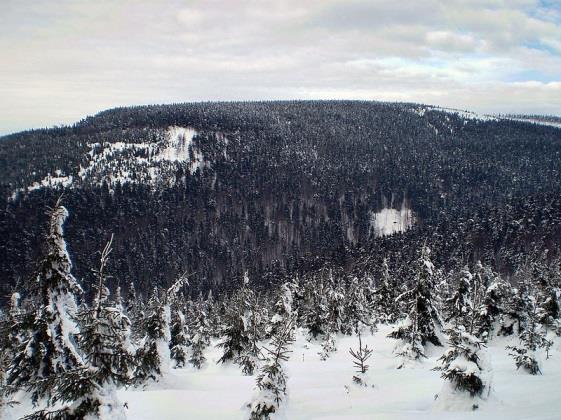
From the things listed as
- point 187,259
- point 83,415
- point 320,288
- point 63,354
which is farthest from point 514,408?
point 187,259

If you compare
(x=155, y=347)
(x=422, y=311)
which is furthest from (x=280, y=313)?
(x=155, y=347)

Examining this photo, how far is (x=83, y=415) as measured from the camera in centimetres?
880

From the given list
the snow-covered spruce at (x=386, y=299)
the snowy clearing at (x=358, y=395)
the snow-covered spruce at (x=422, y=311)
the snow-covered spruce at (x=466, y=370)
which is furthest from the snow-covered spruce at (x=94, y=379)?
the snow-covered spruce at (x=386, y=299)

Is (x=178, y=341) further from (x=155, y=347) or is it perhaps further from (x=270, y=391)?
(x=270, y=391)

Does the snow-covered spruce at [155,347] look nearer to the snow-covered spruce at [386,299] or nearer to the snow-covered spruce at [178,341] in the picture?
the snow-covered spruce at [178,341]

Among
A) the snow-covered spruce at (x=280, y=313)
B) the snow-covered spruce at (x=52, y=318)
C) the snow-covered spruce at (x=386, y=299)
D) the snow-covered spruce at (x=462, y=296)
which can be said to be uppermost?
the snow-covered spruce at (x=52, y=318)

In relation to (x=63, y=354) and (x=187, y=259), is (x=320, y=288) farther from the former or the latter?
(x=187, y=259)

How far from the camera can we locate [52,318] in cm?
1215

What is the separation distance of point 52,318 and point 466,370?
13744 mm

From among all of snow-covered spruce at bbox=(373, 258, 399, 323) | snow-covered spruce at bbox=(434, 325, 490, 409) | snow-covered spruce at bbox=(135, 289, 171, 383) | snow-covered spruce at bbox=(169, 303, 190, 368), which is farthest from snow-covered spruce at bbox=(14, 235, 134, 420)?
snow-covered spruce at bbox=(373, 258, 399, 323)

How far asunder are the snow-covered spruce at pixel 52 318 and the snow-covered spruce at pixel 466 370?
12.3 m

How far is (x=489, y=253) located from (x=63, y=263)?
109782 millimetres

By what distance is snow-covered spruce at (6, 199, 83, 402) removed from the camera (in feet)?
38.5

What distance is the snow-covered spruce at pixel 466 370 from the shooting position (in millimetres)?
12922
